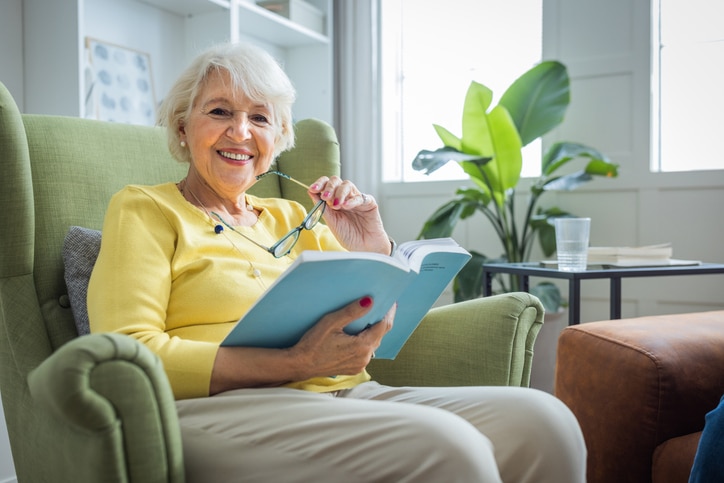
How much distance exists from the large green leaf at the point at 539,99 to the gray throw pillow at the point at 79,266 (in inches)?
75.9

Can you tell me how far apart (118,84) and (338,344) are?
1.82m

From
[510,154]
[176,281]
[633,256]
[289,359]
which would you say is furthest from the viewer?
→ [510,154]

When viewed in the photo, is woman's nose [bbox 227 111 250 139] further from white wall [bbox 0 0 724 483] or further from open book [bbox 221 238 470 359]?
white wall [bbox 0 0 724 483]

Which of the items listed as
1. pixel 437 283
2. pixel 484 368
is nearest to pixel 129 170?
pixel 437 283

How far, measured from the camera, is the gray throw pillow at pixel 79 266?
1185mm

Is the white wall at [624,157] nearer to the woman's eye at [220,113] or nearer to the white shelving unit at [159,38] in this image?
the white shelving unit at [159,38]

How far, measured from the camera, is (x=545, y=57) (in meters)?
3.02

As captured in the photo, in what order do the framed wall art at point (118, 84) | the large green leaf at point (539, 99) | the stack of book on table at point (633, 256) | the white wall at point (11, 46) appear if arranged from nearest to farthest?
the stack of book on table at point (633, 256)
the white wall at point (11, 46)
the framed wall art at point (118, 84)
the large green leaf at point (539, 99)

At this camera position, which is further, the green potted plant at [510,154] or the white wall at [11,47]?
the green potted plant at [510,154]

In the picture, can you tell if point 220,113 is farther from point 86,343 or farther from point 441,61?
point 441,61

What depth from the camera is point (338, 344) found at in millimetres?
992

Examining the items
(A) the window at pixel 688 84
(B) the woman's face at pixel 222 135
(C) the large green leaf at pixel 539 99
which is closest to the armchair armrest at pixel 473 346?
(B) the woman's face at pixel 222 135

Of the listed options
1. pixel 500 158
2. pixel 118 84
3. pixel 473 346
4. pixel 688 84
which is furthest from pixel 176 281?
pixel 688 84

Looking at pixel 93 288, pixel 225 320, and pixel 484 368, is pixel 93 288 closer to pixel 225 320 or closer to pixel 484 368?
pixel 225 320
